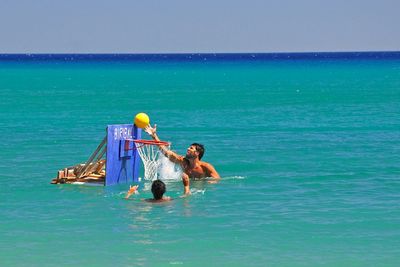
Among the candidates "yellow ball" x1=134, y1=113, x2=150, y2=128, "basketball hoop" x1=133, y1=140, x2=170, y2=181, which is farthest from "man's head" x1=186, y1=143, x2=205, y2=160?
"yellow ball" x1=134, y1=113, x2=150, y2=128

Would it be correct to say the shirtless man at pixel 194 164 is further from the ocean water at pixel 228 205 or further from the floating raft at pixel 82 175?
the floating raft at pixel 82 175

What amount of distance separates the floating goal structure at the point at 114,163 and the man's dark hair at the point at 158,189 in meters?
1.89

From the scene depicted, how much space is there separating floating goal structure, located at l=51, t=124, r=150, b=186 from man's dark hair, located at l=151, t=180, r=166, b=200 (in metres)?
1.89

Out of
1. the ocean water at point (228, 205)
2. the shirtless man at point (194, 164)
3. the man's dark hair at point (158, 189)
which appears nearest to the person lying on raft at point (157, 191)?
the man's dark hair at point (158, 189)

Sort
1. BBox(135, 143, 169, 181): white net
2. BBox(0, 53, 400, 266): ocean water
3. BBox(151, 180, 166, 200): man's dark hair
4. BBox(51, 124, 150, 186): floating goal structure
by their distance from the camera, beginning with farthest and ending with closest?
BBox(135, 143, 169, 181): white net
BBox(51, 124, 150, 186): floating goal structure
BBox(151, 180, 166, 200): man's dark hair
BBox(0, 53, 400, 266): ocean water

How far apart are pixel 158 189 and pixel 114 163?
223cm

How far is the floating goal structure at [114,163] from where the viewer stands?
2058cm

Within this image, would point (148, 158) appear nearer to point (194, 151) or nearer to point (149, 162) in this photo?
point (149, 162)

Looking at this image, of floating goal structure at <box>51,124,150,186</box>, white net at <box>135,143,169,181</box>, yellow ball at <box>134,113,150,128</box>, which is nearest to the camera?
floating goal structure at <box>51,124,150,186</box>

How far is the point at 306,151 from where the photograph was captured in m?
28.2

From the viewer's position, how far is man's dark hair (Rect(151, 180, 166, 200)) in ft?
61.6

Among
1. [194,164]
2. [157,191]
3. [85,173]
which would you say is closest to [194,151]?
[194,164]

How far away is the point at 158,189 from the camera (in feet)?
61.8

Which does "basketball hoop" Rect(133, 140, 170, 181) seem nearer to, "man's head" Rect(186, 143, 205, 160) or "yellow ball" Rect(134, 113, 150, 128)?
"yellow ball" Rect(134, 113, 150, 128)
